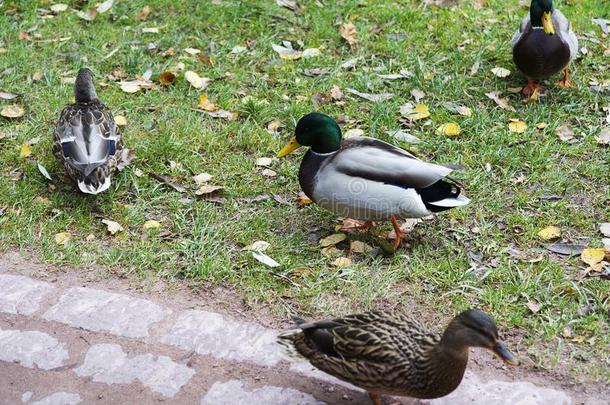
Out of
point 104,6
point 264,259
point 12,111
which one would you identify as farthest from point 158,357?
point 104,6

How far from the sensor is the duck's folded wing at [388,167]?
12.3 ft

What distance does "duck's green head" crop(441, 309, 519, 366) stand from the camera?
269 cm

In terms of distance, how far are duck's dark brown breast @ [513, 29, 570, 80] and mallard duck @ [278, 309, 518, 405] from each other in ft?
9.24

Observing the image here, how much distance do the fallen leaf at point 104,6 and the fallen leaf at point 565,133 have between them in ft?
12.3

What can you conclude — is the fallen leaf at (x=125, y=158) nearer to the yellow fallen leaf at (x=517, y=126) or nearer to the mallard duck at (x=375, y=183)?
the mallard duck at (x=375, y=183)

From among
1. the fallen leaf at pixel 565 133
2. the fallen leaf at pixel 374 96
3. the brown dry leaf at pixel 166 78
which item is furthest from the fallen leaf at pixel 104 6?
the fallen leaf at pixel 565 133

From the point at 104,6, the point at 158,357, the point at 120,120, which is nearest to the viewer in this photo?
the point at 158,357

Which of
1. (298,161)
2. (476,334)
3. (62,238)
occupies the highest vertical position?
(476,334)

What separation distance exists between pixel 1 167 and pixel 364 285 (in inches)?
92.7

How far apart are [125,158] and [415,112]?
1.85 meters

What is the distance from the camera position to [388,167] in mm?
3789

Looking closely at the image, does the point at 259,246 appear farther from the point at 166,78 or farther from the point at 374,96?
the point at 166,78

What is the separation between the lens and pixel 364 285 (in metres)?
3.68

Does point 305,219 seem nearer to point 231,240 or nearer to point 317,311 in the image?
point 231,240
